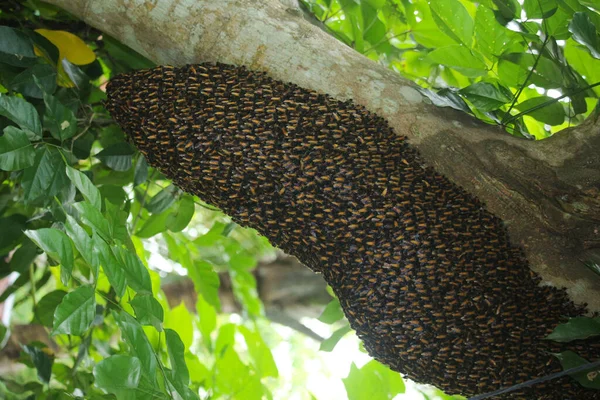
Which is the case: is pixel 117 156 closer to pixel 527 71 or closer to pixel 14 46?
pixel 14 46

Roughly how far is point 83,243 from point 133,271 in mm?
106

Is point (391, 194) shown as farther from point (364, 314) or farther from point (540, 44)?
point (540, 44)

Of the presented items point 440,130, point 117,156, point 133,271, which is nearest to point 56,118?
point 117,156

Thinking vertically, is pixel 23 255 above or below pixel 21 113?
below

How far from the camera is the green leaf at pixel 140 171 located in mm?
1728

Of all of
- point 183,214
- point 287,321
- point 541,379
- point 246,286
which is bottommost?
point 287,321

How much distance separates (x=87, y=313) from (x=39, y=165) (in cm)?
54

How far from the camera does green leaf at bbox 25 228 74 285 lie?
3.27 feet

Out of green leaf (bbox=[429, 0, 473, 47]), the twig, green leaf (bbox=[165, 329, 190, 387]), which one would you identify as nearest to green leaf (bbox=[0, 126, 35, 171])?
green leaf (bbox=[165, 329, 190, 387])

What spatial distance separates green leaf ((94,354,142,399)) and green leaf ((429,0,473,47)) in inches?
41.1

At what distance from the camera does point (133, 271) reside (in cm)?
110

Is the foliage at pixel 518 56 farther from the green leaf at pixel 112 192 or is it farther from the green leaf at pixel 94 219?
the green leaf at pixel 112 192

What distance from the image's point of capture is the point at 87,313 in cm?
101

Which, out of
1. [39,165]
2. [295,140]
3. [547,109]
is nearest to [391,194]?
[295,140]
